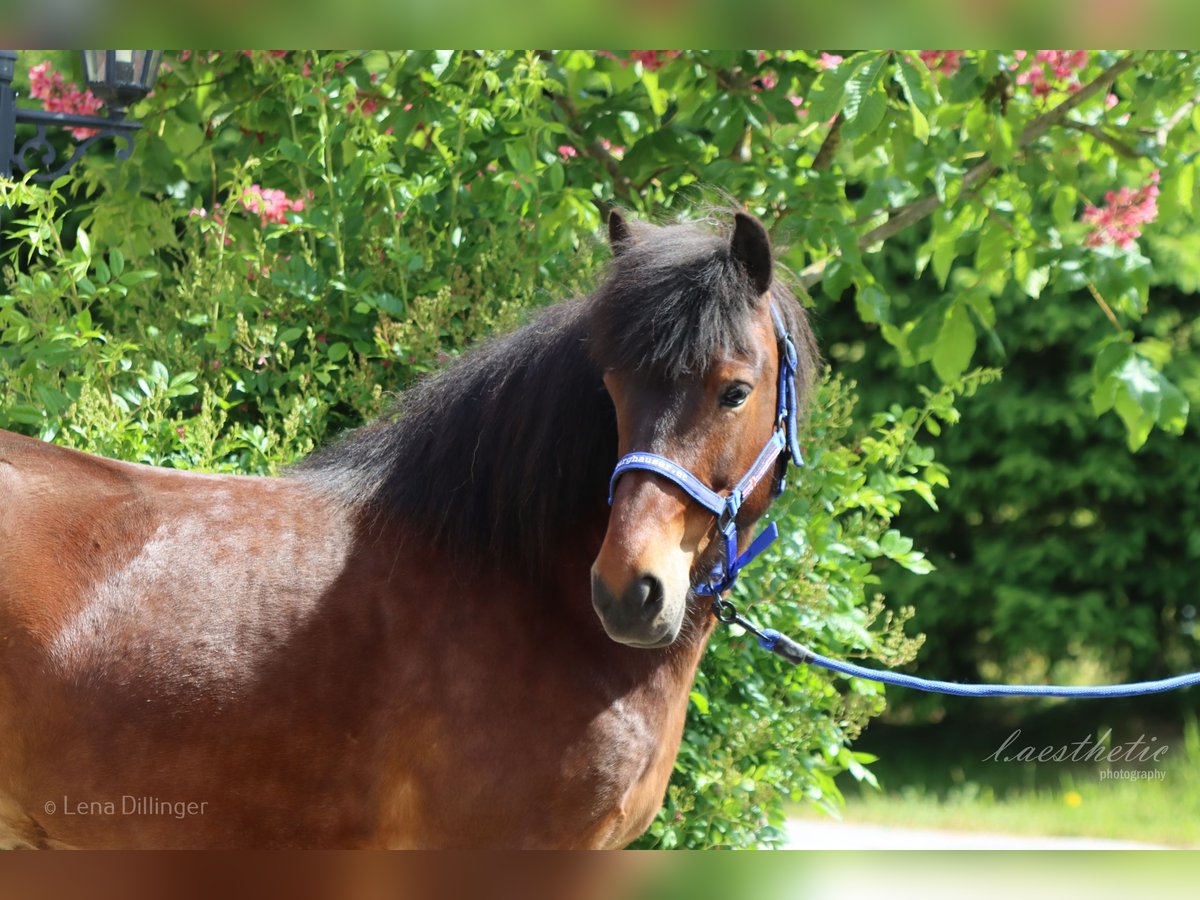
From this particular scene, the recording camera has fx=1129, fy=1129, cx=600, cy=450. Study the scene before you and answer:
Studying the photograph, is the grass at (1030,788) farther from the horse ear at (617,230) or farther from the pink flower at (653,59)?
the horse ear at (617,230)

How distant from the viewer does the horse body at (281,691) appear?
2109 millimetres

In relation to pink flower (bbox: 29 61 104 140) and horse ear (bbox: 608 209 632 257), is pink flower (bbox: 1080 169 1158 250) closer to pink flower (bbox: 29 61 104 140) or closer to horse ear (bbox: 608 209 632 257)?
horse ear (bbox: 608 209 632 257)

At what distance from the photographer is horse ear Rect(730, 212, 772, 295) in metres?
2.16

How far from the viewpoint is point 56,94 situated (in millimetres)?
4852

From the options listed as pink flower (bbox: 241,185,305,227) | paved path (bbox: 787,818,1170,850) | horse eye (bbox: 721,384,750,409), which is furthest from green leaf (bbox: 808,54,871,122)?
paved path (bbox: 787,818,1170,850)

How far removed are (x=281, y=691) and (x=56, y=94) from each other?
12.3 feet

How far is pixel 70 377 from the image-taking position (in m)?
3.34

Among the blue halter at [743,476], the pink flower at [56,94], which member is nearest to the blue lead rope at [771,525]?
the blue halter at [743,476]

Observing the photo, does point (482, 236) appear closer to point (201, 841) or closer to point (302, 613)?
point (302, 613)

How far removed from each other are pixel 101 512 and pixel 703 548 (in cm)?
120

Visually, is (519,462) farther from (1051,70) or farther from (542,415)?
(1051,70)

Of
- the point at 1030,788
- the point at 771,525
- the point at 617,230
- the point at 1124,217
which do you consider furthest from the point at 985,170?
the point at 1030,788

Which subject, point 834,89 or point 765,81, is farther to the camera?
point 765,81

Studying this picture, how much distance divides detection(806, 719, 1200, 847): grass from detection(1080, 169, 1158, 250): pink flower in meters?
3.84
